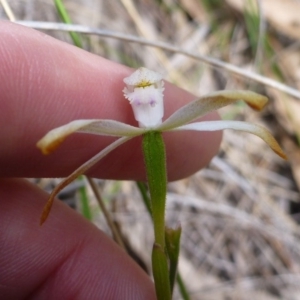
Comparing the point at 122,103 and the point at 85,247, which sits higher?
the point at 122,103

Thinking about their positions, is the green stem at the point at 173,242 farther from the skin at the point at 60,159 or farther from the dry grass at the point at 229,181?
the dry grass at the point at 229,181

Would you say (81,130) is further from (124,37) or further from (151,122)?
(124,37)

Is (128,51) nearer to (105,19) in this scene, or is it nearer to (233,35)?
(105,19)

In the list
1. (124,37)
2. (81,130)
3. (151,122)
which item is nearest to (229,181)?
(124,37)

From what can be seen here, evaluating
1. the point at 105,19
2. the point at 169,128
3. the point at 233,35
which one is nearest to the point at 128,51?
the point at 105,19

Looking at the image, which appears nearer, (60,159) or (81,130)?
(81,130)

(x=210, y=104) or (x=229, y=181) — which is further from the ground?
(x=210, y=104)
